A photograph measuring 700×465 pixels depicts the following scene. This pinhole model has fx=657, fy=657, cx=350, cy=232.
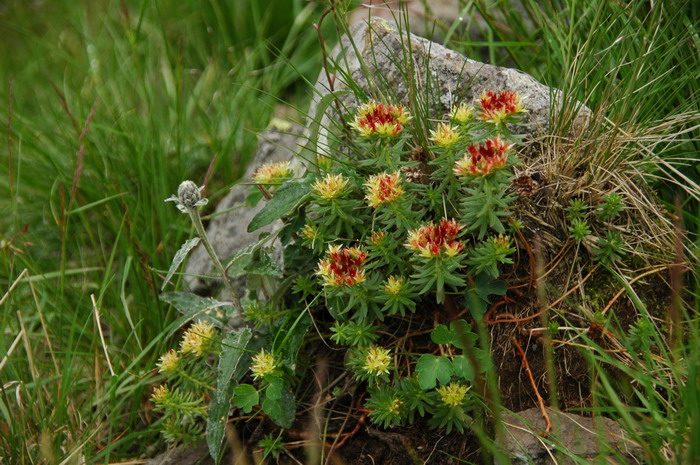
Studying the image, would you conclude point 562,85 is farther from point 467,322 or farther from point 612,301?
point 467,322

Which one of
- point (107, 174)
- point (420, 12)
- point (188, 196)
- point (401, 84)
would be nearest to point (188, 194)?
point (188, 196)

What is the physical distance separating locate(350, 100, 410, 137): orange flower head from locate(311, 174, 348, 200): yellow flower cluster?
14 cm

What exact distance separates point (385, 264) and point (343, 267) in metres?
0.16

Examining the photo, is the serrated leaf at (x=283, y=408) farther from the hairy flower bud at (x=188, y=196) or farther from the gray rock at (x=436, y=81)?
the gray rock at (x=436, y=81)

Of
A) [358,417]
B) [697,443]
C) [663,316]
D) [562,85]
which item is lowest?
[358,417]

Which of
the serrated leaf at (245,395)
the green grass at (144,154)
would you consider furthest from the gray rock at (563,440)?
the serrated leaf at (245,395)

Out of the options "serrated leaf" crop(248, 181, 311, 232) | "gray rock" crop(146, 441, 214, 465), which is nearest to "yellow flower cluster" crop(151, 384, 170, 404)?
"gray rock" crop(146, 441, 214, 465)

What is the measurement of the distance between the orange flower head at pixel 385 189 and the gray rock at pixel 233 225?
0.74 meters

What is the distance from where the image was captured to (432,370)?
1.72 meters

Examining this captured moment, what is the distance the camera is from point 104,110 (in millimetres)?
3143

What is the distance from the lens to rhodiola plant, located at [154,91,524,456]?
170cm

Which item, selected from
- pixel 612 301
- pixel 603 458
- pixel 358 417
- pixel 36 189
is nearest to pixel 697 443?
pixel 603 458

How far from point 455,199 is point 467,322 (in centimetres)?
36

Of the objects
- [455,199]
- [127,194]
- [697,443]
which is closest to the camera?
[697,443]
